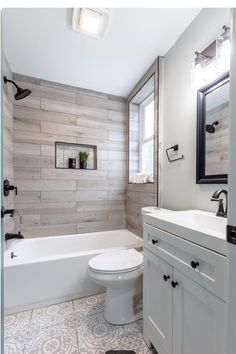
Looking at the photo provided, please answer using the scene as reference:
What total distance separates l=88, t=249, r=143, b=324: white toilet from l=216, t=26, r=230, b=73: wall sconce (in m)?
1.60

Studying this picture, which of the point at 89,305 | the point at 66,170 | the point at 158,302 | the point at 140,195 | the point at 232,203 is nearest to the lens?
the point at 232,203

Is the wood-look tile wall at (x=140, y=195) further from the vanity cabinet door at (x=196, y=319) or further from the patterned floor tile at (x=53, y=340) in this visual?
the patterned floor tile at (x=53, y=340)

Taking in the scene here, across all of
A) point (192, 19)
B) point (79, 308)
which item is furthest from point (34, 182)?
point (192, 19)

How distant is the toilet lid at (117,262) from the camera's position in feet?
4.75

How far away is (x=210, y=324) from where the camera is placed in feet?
2.45

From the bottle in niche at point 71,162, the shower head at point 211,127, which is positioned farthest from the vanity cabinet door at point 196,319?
the bottle in niche at point 71,162

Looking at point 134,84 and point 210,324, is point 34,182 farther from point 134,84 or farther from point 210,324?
point 210,324

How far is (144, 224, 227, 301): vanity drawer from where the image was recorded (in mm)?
695

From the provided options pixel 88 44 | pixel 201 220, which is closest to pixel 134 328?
pixel 201 220

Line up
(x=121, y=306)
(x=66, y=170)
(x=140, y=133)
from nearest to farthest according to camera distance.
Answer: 1. (x=121, y=306)
2. (x=66, y=170)
3. (x=140, y=133)

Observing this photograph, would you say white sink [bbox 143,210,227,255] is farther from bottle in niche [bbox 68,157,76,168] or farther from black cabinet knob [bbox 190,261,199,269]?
bottle in niche [bbox 68,157,76,168]

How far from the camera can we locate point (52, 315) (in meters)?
1.56

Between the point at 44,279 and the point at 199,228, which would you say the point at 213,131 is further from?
the point at 44,279

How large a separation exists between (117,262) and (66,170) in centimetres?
144
